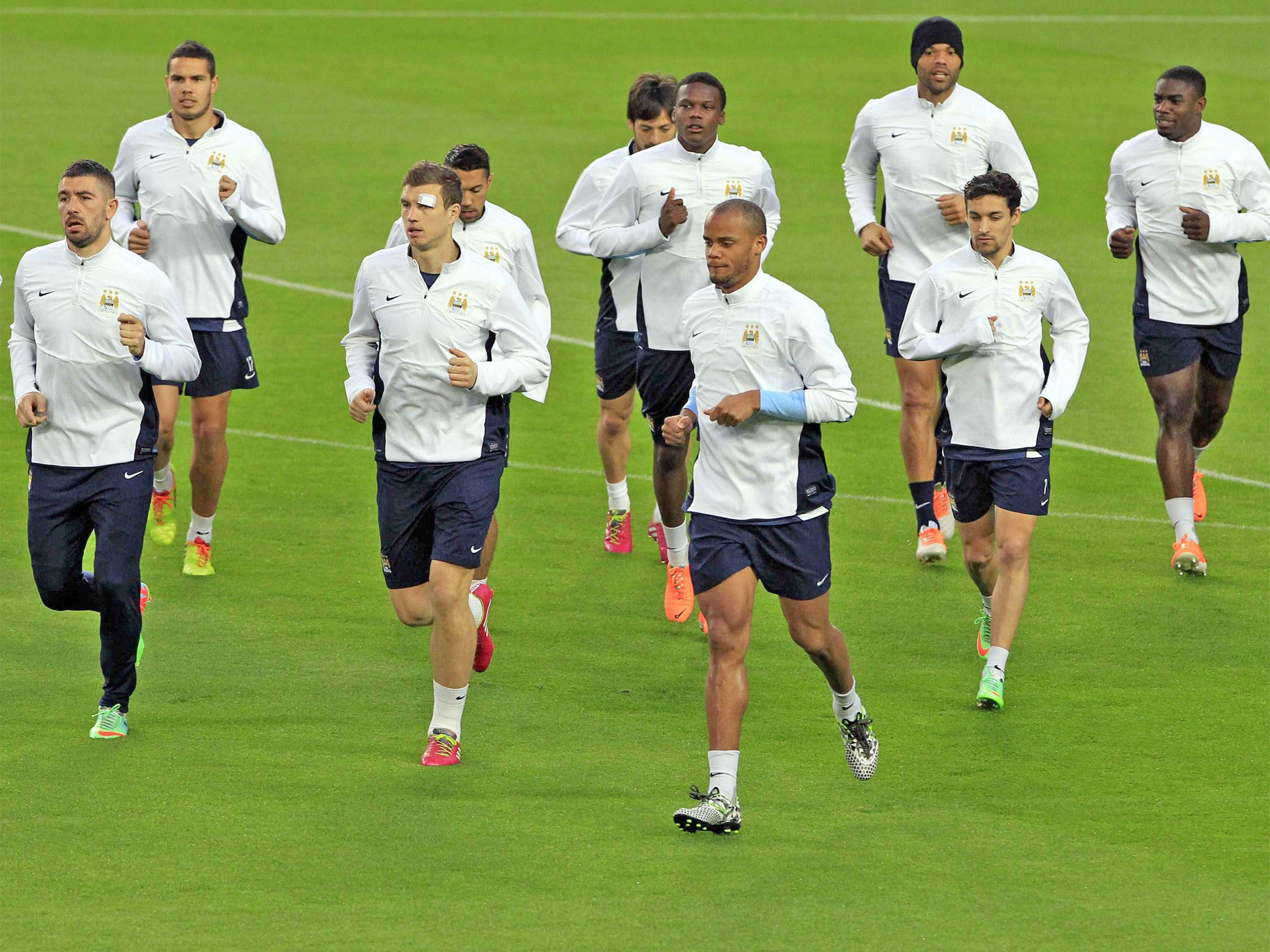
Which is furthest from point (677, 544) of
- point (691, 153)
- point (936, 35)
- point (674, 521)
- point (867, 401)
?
point (867, 401)

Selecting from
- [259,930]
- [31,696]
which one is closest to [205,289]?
[31,696]

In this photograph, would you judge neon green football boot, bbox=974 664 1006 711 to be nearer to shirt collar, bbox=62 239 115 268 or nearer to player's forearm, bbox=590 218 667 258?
player's forearm, bbox=590 218 667 258

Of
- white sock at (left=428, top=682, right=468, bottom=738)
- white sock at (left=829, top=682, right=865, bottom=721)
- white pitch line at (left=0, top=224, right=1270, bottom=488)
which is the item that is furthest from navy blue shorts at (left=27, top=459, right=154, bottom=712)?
white pitch line at (left=0, top=224, right=1270, bottom=488)

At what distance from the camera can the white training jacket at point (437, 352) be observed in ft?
27.3

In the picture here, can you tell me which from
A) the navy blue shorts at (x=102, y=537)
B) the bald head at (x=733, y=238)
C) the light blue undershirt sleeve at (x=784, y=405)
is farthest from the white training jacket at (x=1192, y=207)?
the navy blue shorts at (x=102, y=537)

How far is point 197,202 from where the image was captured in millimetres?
11039

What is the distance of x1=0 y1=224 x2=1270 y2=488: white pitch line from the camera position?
1384 centimetres

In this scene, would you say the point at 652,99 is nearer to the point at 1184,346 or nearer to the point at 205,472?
the point at 205,472

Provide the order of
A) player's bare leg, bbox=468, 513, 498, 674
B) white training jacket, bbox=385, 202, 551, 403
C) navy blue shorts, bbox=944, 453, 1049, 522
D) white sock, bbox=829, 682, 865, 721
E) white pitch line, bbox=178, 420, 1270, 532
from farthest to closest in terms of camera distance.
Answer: white pitch line, bbox=178, 420, 1270, 532
white training jacket, bbox=385, 202, 551, 403
player's bare leg, bbox=468, 513, 498, 674
navy blue shorts, bbox=944, 453, 1049, 522
white sock, bbox=829, 682, 865, 721

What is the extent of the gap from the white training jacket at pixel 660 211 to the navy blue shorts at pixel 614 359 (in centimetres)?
89

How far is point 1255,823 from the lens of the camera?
780 centimetres

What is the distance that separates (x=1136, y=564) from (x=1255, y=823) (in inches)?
161

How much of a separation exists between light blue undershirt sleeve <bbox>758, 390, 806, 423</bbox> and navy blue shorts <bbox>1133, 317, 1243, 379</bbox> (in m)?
4.44

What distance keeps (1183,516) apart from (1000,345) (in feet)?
8.67
